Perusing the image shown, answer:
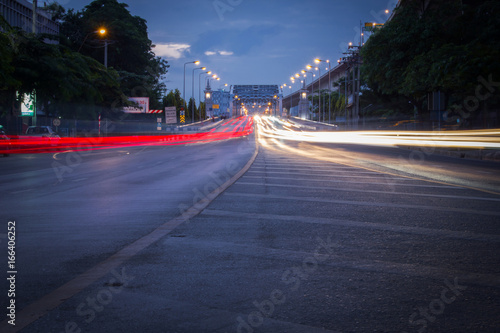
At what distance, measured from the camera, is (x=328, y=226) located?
6.99 metres

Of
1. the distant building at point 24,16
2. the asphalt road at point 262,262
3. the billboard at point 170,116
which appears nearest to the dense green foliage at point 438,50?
the billboard at point 170,116

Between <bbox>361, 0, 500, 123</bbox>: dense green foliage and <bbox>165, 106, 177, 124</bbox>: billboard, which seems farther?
<bbox>165, 106, 177, 124</bbox>: billboard

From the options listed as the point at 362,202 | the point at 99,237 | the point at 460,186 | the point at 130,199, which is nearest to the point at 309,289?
the point at 99,237

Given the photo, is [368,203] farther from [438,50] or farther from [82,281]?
[438,50]

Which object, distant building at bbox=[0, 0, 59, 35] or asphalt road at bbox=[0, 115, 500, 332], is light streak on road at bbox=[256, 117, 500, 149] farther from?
distant building at bbox=[0, 0, 59, 35]

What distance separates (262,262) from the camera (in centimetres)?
516

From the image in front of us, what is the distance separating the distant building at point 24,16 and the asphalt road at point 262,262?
5950 centimetres

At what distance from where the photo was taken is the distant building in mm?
60875

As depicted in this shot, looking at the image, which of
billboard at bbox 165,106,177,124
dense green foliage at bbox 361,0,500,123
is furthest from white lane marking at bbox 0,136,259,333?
billboard at bbox 165,106,177,124

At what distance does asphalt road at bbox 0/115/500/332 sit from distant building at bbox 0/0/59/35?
59.5 meters

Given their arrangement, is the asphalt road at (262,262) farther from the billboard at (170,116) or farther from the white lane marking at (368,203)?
the billboard at (170,116)

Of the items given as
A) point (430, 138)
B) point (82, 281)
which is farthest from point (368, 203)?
point (430, 138)

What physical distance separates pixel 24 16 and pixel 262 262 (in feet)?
236

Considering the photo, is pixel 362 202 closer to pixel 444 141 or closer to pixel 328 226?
pixel 328 226
